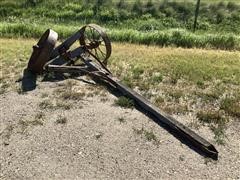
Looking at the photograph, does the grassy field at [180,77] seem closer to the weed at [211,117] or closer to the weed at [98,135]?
the weed at [211,117]

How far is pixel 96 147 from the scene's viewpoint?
6.35 metres

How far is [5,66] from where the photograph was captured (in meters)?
10.0

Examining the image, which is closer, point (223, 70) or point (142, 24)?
point (223, 70)

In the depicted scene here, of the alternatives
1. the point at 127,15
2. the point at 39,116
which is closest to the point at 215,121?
the point at 39,116

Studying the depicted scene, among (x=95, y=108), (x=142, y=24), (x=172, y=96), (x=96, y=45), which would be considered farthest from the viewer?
(x=142, y=24)

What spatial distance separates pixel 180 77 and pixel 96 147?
365cm

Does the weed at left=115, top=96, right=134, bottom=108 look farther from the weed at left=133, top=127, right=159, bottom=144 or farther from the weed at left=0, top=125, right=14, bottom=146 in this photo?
the weed at left=0, top=125, right=14, bottom=146

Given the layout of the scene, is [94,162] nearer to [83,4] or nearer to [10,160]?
[10,160]

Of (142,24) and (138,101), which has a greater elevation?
(138,101)

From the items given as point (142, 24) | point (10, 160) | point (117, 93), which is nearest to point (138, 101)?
point (117, 93)

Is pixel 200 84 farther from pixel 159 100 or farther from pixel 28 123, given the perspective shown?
pixel 28 123

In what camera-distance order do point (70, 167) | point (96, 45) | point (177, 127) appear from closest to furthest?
point (70, 167) → point (177, 127) → point (96, 45)

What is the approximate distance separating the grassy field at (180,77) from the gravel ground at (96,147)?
43 centimetres

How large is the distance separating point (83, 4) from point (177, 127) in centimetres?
1580
